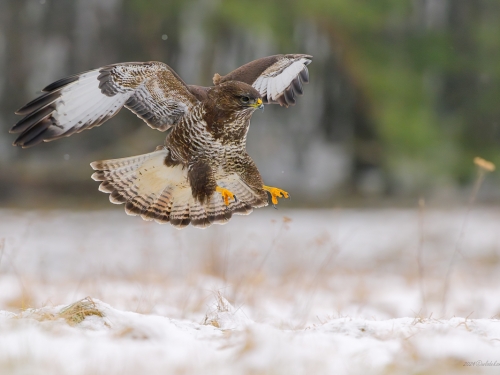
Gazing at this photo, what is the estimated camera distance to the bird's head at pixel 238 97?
4695 mm

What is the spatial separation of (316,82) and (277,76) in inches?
501

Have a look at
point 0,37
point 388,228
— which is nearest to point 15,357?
point 388,228

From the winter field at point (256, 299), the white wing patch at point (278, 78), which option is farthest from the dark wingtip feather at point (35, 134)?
the white wing patch at point (278, 78)

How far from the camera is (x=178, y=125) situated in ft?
16.5

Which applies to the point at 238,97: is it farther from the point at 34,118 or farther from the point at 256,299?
the point at 256,299

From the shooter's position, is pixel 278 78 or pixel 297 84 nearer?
pixel 278 78

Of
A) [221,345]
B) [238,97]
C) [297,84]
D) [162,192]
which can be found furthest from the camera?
[297,84]

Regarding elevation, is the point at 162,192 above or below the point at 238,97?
below

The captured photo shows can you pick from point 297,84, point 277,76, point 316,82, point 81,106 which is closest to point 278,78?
point 277,76

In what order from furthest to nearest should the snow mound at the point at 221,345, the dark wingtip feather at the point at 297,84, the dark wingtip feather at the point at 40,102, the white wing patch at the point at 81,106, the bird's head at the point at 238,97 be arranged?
the dark wingtip feather at the point at 297,84
the bird's head at the point at 238,97
the white wing patch at the point at 81,106
the dark wingtip feather at the point at 40,102
the snow mound at the point at 221,345

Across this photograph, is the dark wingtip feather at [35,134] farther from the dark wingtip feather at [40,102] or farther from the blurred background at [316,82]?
the blurred background at [316,82]

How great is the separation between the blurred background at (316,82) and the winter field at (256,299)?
6.72ft

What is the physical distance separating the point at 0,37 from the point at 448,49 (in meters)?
11.7

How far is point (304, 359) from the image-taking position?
9.04 ft
